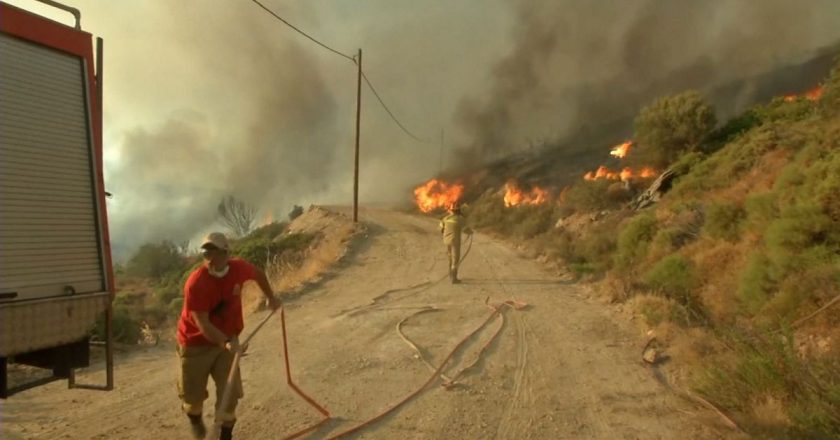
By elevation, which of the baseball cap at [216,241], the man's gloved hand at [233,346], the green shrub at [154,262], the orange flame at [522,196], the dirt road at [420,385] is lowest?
the green shrub at [154,262]

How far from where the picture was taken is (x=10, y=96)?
3508mm

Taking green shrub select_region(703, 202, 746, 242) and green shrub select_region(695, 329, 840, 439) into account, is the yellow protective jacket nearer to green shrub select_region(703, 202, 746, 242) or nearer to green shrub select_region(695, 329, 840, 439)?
green shrub select_region(703, 202, 746, 242)

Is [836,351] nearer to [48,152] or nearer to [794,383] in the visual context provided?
[794,383]

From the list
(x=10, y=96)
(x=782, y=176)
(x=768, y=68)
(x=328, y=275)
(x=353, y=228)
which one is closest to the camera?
(x=10, y=96)

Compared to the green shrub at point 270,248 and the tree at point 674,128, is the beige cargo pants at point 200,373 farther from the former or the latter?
the tree at point 674,128

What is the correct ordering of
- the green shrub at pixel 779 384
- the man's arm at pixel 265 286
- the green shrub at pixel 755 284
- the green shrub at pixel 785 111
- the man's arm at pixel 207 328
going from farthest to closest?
the green shrub at pixel 785 111 < the green shrub at pixel 755 284 < the man's arm at pixel 265 286 < the green shrub at pixel 779 384 < the man's arm at pixel 207 328

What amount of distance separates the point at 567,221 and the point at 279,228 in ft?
64.8

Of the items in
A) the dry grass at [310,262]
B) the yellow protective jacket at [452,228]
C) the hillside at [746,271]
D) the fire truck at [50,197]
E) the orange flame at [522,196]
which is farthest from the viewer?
the orange flame at [522,196]

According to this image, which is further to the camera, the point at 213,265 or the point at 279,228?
the point at 279,228

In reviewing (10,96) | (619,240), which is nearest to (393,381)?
(10,96)

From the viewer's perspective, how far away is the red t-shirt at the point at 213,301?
3.83 m

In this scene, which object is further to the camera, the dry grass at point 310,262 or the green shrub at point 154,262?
the green shrub at point 154,262

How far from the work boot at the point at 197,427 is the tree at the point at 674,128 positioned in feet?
77.7

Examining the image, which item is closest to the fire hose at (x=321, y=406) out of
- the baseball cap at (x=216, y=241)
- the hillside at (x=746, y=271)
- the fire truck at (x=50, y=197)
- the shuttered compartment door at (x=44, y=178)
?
the baseball cap at (x=216, y=241)
